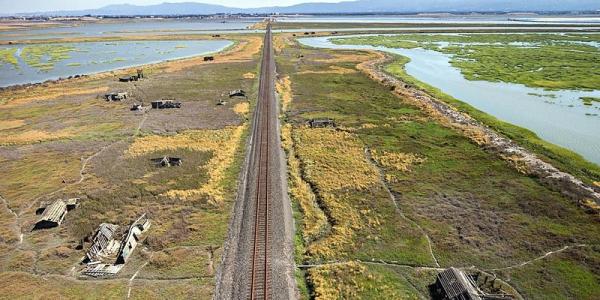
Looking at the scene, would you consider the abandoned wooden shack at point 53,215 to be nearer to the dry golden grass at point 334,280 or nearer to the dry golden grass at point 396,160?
the dry golden grass at point 334,280

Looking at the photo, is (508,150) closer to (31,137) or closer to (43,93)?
(31,137)

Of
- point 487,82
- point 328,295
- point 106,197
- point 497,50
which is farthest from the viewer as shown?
point 497,50

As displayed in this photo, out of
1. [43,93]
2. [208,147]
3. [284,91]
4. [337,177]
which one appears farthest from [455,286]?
[43,93]

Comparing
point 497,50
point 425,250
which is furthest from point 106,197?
point 497,50

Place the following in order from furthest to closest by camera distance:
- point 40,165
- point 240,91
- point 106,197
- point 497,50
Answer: point 497,50, point 240,91, point 40,165, point 106,197

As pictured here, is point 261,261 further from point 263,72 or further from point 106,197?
point 263,72

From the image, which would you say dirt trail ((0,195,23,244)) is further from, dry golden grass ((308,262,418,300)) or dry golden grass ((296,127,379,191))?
dry golden grass ((296,127,379,191))
